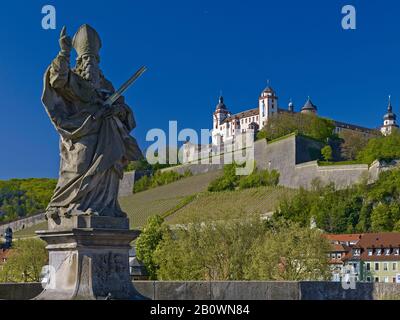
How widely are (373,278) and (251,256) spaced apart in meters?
41.4

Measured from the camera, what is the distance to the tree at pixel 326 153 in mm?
113856

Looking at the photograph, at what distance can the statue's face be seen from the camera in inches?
411

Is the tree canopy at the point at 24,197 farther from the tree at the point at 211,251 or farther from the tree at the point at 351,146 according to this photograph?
the tree at the point at 211,251

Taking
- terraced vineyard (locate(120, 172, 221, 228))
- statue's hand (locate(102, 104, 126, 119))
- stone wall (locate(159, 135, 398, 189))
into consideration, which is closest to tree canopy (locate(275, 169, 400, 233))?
stone wall (locate(159, 135, 398, 189))

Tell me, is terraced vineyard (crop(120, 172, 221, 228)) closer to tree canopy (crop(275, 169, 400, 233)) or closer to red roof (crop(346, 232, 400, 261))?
tree canopy (crop(275, 169, 400, 233))

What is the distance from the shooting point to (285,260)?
3678cm

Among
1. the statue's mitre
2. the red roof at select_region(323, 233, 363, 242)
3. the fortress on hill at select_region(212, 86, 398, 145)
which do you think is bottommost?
the red roof at select_region(323, 233, 363, 242)

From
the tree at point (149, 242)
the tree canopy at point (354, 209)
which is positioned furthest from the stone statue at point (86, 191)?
the tree canopy at point (354, 209)

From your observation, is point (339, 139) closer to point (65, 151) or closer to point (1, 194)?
point (1, 194)

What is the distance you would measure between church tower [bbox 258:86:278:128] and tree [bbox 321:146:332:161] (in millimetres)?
41332

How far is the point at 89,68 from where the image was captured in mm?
10469

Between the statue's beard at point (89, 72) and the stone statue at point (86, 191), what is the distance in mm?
14

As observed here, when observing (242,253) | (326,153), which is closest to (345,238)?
(326,153)

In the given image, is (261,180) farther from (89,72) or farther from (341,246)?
(89,72)
